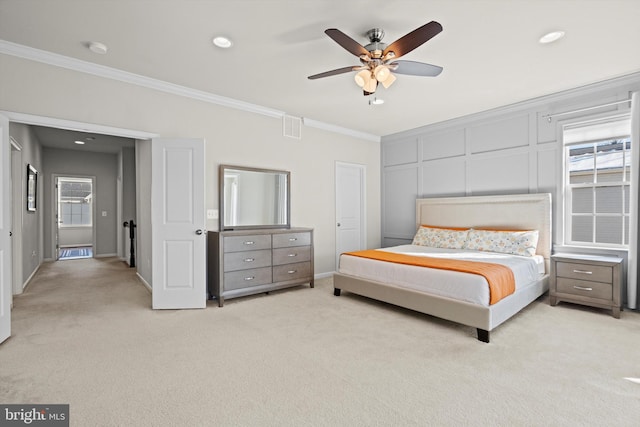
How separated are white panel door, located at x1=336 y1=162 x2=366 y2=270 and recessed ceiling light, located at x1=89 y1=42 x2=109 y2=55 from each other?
12.1 feet

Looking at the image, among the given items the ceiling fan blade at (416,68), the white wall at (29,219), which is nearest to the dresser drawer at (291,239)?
the ceiling fan blade at (416,68)

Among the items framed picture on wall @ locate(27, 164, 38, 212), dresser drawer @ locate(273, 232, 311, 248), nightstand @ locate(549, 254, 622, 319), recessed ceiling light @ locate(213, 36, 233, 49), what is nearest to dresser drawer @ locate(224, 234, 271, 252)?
dresser drawer @ locate(273, 232, 311, 248)

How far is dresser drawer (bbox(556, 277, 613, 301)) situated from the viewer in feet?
11.4

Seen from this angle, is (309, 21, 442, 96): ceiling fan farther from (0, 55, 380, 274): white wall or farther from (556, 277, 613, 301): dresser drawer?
(556, 277, 613, 301): dresser drawer

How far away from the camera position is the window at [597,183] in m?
3.89

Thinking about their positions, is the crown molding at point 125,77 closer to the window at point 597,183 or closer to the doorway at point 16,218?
the doorway at point 16,218

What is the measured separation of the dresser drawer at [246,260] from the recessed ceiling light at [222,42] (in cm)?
232

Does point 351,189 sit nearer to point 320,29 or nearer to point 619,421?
point 320,29

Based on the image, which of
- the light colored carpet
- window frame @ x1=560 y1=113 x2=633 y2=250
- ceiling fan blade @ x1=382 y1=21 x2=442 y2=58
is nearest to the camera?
the light colored carpet

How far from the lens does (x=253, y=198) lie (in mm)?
4621

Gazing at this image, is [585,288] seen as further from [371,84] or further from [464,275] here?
[371,84]

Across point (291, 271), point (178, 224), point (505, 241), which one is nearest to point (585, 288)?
point (505, 241)

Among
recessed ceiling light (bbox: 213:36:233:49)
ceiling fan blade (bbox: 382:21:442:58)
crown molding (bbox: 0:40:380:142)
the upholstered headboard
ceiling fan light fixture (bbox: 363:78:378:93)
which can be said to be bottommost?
the upholstered headboard

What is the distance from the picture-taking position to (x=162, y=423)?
175cm
